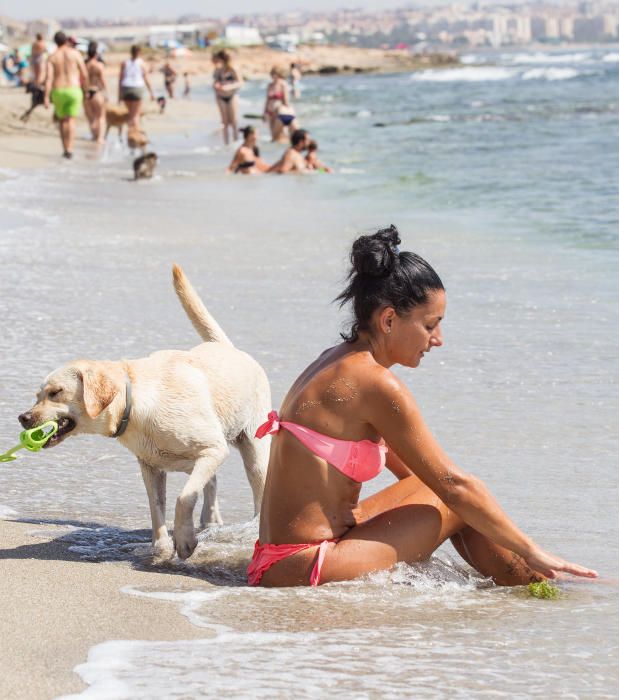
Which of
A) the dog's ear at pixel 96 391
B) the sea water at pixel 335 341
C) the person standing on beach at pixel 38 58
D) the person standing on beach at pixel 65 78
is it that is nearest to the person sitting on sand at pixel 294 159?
the sea water at pixel 335 341

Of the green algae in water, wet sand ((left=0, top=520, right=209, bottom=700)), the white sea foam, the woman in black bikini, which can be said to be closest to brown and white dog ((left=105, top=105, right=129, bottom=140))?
the woman in black bikini

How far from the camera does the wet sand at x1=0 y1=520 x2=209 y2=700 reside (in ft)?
10.3

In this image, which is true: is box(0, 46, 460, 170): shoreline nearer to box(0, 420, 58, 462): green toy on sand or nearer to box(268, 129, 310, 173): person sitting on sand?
box(268, 129, 310, 173): person sitting on sand

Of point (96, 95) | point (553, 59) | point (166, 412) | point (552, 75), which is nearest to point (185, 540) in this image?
point (166, 412)

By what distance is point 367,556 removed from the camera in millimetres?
3973

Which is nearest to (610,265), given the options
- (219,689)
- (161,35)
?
(219,689)

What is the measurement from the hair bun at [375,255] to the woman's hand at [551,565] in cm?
102

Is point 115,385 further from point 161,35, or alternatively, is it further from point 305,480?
point 161,35

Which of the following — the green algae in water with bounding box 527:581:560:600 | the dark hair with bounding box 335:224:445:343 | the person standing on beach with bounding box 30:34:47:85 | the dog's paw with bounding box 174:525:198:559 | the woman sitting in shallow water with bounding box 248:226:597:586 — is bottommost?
the green algae in water with bounding box 527:581:560:600

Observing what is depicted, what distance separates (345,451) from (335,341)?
11.5ft

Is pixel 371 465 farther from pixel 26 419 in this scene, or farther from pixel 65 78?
pixel 65 78

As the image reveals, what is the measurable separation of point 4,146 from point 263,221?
8.77 metres

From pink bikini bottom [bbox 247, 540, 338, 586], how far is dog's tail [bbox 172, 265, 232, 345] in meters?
1.23

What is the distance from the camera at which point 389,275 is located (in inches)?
152
